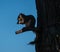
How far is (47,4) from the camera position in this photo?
6.85 m

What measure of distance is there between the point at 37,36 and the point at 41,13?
2.63ft

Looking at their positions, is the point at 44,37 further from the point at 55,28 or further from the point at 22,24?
the point at 22,24

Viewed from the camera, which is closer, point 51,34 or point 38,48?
point 51,34

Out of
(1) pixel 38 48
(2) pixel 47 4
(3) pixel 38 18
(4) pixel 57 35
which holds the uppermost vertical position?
(2) pixel 47 4

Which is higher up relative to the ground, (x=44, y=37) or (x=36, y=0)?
(x=36, y=0)

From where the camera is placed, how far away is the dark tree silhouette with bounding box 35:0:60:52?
6301 millimetres

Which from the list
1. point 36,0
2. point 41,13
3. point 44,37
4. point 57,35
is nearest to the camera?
point 57,35

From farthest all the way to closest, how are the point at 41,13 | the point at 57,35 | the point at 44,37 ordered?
the point at 41,13 → the point at 44,37 → the point at 57,35

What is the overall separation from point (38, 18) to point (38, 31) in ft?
2.03

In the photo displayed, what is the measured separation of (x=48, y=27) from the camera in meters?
6.62

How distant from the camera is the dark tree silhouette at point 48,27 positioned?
248 inches

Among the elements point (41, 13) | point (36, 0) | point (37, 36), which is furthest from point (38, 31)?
point (36, 0)

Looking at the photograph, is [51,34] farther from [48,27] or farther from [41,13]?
[41,13]

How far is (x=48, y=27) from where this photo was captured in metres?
6.62
